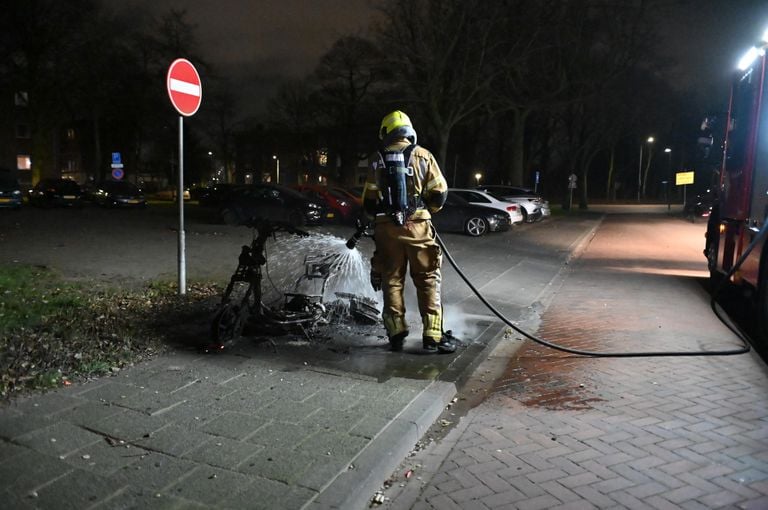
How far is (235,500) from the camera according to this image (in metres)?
3.08

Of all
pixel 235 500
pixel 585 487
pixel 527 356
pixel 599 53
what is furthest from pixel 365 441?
pixel 599 53

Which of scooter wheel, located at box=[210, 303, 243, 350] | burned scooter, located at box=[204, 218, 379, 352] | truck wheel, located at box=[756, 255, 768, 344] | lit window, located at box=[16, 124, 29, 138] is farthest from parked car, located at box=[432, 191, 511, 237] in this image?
lit window, located at box=[16, 124, 29, 138]

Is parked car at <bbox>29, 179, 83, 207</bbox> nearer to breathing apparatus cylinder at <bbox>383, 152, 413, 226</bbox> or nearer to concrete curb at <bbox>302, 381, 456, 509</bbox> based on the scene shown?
breathing apparatus cylinder at <bbox>383, 152, 413, 226</bbox>

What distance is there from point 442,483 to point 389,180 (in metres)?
2.73

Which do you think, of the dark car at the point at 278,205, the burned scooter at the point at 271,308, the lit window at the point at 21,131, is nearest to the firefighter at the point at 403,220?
the burned scooter at the point at 271,308

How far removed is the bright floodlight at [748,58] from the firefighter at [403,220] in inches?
201

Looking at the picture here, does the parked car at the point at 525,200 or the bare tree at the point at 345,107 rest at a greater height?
the bare tree at the point at 345,107

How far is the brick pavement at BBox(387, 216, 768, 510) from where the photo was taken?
3.47 meters

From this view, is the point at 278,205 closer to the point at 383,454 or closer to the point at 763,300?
the point at 763,300

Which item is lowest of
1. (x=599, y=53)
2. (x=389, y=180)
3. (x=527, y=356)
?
(x=527, y=356)

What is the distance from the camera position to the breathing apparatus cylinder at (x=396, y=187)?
5.39m

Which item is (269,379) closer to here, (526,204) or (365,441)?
(365,441)

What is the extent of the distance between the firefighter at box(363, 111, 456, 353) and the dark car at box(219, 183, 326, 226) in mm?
14459

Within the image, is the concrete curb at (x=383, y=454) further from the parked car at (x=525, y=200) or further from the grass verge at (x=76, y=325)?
the parked car at (x=525, y=200)
